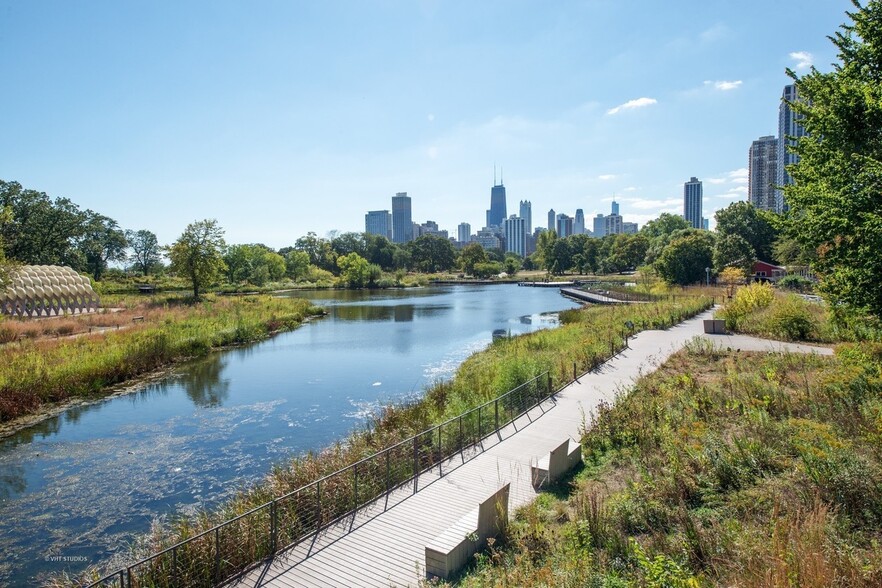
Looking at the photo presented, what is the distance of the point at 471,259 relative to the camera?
127m

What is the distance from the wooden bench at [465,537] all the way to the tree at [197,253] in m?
47.5

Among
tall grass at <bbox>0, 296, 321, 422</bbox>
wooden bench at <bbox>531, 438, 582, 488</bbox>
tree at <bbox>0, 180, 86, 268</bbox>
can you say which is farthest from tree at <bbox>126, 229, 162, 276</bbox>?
wooden bench at <bbox>531, 438, 582, 488</bbox>

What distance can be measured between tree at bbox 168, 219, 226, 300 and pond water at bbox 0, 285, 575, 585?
21943mm

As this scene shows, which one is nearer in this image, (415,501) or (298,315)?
(415,501)

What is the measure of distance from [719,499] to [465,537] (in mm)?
4123

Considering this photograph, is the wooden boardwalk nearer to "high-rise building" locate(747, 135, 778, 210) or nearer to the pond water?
the pond water

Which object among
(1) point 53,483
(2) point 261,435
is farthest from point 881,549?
(1) point 53,483

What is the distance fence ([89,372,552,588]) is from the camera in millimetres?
7508

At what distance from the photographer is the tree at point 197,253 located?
49406 mm

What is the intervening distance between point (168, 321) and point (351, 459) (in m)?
27.3

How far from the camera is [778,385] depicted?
44.2 ft

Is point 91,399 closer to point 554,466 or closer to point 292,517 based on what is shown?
point 292,517

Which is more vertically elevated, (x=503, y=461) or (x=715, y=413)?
(x=715, y=413)

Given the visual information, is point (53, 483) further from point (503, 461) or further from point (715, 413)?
point (715, 413)
